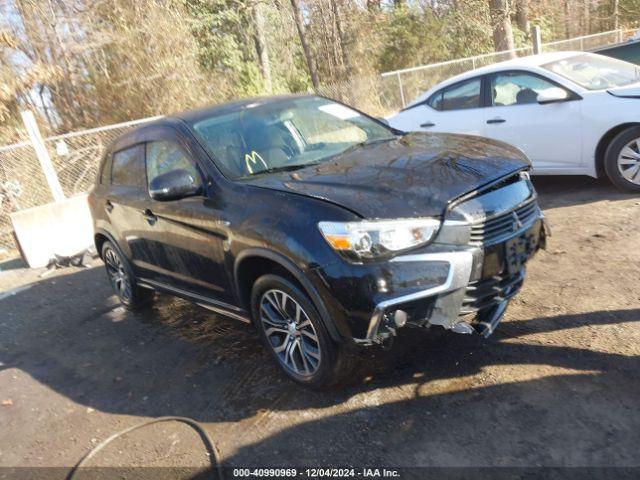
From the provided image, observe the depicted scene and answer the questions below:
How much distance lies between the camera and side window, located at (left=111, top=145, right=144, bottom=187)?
5184 mm

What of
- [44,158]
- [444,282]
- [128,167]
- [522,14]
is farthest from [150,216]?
[522,14]

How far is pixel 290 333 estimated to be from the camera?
148 inches

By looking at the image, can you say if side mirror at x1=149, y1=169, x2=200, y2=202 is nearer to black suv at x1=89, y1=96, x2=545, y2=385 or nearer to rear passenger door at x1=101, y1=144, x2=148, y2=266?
black suv at x1=89, y1=96, x2=545, y2=385

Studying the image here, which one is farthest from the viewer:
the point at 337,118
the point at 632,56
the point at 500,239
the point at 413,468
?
the point at 632,56

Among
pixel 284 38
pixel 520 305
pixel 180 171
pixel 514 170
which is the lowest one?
pixel 520 305

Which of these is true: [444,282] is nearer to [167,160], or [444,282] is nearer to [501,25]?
[167,160]

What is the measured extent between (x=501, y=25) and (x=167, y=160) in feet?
59.5

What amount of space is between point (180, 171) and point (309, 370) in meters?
1.64

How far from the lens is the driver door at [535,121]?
21.1 ft

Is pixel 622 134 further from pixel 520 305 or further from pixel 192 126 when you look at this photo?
pixel 192 126

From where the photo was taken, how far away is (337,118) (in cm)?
496

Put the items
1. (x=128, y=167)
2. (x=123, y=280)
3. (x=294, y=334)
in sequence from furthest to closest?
(x=123, y=280) → (x=128, y=167) → (x=294, y=334)

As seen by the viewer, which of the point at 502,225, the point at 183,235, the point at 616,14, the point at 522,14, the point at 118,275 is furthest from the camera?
the point at 616,14

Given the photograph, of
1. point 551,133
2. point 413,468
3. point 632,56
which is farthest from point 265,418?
point 632,56
